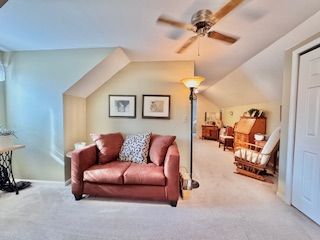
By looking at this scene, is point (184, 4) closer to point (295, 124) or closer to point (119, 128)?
point (295, 124)

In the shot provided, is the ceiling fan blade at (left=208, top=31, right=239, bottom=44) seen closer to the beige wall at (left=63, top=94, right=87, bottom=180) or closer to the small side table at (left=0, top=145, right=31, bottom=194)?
the beige wall at (left=63, top=94, right=87, bottom=180)

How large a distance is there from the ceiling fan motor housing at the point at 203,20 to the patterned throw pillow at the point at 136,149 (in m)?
1.80

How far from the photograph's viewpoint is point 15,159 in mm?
3191

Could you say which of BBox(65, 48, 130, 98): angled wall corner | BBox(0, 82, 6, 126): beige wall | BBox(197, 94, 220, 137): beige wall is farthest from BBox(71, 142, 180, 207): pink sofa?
BBox(197, 94, 220, 137): beige wall

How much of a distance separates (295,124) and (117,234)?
2.57 meters

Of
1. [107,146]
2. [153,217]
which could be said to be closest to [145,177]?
[153,217]

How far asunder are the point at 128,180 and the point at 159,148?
2.20 ft

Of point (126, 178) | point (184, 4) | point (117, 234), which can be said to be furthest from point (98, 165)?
point (184, 4)

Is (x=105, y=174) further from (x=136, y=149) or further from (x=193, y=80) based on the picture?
(x=193, y=80)

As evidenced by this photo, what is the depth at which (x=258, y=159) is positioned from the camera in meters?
3.42

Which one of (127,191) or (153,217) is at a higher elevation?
(127,191)

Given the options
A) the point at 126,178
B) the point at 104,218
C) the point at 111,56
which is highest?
the point at 111,56

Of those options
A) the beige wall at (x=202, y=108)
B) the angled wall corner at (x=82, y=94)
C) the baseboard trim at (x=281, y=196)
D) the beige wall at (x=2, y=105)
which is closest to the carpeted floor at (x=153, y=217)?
the baseboard trim at (x=281, y=196)

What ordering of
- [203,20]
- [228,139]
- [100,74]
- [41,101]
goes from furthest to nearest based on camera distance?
[228,139] → [100,74] → [41,101] → [203,20]
